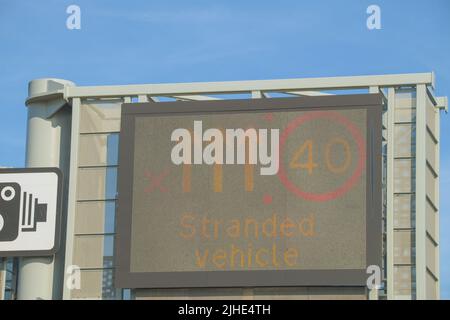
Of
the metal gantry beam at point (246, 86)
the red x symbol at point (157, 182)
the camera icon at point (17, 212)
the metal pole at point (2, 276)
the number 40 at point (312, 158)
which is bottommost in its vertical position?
the metal pole at point (2, 276)

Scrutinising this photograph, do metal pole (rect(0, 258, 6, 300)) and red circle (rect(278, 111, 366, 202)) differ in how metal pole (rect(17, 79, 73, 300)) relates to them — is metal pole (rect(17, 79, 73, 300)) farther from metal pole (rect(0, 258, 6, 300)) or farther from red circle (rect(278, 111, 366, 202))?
red circle (rect(278, 111, 366, 202))

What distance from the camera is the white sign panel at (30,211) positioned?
34281mm

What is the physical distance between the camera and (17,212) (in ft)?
113

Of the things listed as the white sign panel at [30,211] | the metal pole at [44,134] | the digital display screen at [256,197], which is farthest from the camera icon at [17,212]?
the digital display screen at [256,197]

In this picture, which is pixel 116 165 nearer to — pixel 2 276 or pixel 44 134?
pixel 44 134

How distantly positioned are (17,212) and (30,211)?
384 millimetres

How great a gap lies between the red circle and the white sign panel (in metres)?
6.96

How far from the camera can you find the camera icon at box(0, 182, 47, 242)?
113 feet

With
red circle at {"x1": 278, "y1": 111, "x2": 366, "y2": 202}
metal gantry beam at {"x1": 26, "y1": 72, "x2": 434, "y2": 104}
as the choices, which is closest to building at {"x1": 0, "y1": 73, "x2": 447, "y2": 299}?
metal gantry beam at {"x1": 26, "y1": 72, "x2": 434, "y2": 104}

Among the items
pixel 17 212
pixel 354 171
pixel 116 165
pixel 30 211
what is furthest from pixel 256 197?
pixel 17 212

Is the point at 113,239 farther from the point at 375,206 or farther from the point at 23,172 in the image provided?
the point at 375,206

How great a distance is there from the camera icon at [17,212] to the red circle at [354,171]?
7439 mm

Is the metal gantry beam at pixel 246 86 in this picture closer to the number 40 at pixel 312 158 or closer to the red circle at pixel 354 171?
the red circle at pixel 354 171

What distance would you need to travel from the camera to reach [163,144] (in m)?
33.1
